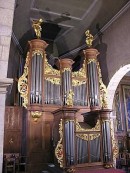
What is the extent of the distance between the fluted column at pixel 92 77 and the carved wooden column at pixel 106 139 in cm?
110

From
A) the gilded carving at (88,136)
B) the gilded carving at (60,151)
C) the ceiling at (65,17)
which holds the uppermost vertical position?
the ceiling at (65,17)

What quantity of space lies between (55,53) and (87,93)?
3853 millimetres

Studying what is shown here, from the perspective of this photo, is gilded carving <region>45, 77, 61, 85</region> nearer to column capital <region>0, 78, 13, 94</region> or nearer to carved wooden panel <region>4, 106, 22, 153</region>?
carved wooden panel <region>4, 106, 22, 153</region>

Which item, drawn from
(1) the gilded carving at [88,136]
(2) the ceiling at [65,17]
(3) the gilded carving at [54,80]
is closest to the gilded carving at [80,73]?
(3) the gilded carving at [54,80]

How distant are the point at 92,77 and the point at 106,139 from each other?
241 centimetres

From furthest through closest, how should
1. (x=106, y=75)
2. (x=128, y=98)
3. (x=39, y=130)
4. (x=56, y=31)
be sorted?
(x=128, y=98)
(x=56, y=31)
(x=106, y=75)
(x=39, y=130)

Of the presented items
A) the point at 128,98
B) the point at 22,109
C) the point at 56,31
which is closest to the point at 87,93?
the point at 22,109

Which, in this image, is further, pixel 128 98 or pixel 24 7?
pixel 128 98

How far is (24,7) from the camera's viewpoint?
7141 mm

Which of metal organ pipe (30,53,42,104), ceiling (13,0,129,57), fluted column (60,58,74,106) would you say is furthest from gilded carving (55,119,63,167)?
ceiling (13,0,129,57)

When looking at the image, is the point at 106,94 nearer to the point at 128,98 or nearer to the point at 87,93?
the point at 87,93

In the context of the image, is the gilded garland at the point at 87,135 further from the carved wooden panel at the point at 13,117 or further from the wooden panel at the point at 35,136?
the carved wooden panel at the point at 13,117

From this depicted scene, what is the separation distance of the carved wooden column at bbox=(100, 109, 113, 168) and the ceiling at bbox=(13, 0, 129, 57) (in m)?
3.49

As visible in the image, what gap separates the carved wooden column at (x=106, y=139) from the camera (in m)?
5.77
